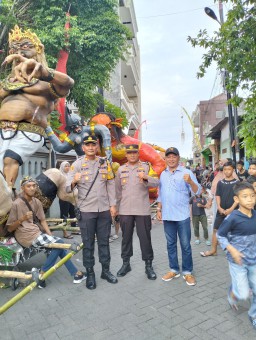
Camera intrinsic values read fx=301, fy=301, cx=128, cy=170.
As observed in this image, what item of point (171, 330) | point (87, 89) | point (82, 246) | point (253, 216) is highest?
point (87, 89)

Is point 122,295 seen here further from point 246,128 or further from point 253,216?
point 246,128

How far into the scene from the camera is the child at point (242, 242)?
2838 millimetres

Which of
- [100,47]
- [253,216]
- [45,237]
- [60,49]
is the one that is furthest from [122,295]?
[100,47]

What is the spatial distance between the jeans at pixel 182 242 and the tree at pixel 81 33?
870 cm

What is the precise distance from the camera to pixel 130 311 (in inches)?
121

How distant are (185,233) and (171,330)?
136 centimetres

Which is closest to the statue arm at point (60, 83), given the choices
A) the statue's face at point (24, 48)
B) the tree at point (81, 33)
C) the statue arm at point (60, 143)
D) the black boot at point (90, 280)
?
the statue's face at point (24, 48)

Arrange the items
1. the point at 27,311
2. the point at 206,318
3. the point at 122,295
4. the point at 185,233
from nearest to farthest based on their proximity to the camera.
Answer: the point at 206,318
the point at 27,311
the point at 122,295
the point at 185,233

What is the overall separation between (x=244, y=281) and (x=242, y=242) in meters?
0.36

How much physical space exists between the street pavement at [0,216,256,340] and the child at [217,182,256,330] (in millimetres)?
297

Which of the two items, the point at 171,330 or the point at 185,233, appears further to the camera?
the point at 185,233

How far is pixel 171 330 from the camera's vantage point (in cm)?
270

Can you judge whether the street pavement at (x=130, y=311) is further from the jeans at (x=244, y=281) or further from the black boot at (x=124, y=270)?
the jeans at (x=244, y=281)

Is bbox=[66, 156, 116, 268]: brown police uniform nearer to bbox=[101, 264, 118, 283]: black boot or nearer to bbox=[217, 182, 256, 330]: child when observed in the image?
bbox=[101, 264, 118, 283]: black boot
